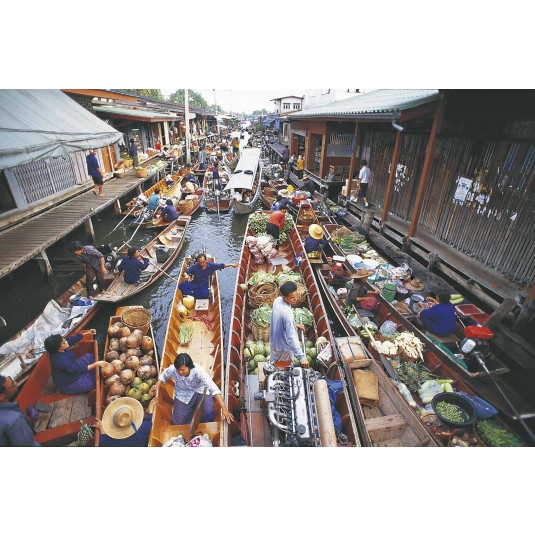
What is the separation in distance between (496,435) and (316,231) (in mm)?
7698

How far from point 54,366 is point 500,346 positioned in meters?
8.64

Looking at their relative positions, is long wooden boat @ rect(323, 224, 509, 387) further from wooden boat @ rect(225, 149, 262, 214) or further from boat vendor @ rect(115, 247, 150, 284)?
wooden boat @ rect(225, 149, 262, 214)

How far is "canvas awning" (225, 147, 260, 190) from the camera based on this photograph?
55.9 ft

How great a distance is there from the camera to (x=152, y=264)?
10016 millimetres

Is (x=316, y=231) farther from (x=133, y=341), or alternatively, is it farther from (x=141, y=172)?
(x=141, y=172)

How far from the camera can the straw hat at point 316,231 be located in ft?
35.7

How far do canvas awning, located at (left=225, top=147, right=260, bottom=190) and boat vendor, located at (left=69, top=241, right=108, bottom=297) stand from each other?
9826 mm

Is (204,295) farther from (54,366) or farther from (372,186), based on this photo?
(372,186)

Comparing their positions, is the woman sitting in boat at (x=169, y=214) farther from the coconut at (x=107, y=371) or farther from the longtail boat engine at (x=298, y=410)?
the longtail boat engine at (x=298, y=410)

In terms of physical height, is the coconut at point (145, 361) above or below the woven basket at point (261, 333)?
below

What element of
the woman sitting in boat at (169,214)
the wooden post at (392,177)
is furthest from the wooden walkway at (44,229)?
the wooden post at (392,177)

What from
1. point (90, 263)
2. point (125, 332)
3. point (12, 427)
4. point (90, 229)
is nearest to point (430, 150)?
point (125, 332)

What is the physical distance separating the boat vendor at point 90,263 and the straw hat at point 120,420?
5.25 metres

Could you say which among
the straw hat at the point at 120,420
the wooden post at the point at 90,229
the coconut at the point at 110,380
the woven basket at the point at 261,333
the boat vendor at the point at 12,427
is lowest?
the wooden post at the point at 90,229
